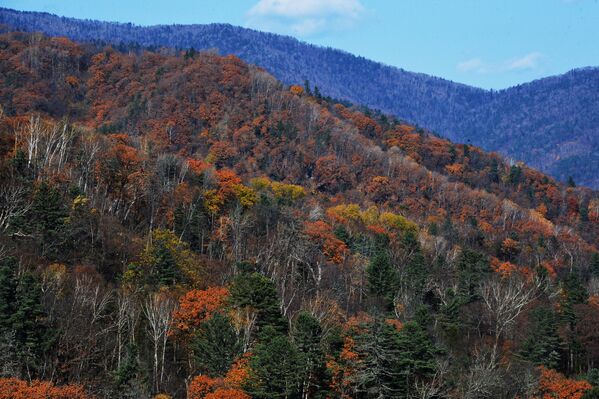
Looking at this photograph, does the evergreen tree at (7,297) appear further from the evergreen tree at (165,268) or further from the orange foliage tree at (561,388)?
the orange foliage tree at (561,388)

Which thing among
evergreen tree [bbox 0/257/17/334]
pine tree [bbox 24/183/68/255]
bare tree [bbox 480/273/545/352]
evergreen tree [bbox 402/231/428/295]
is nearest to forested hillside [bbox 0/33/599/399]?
evergreen tree [bbox 0/257/17/334]

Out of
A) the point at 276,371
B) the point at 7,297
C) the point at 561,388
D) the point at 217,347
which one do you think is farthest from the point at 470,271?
the point at 7,297

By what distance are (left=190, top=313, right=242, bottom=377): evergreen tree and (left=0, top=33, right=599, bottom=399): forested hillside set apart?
0.35 ft

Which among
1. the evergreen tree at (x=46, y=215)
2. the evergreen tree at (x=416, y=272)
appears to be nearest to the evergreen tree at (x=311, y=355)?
the evergreen tree at (x=46, y=215)

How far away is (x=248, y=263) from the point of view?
50688 mm

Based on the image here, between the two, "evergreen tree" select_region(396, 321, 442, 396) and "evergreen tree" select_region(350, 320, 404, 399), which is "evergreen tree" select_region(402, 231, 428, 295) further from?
"evergreen tree" select_region(350, 320, 404, 399)

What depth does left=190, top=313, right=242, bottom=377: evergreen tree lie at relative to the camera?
35375 millimetres

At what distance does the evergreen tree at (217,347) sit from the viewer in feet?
116

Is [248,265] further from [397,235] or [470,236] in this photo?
[470,236]

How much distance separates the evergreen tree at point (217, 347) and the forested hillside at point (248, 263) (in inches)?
4.3

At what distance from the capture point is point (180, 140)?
12188 centimetres

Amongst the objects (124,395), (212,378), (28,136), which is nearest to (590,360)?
(212,378)

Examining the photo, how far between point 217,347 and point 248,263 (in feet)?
50.3

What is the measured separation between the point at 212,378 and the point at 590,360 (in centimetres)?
3884
